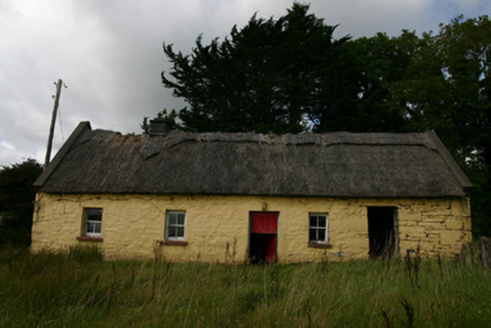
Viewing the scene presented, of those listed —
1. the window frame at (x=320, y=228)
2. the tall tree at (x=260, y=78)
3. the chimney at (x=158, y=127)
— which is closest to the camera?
the window frame at (x=320, y=228)

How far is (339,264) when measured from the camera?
791cm

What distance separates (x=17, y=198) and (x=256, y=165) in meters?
10.0

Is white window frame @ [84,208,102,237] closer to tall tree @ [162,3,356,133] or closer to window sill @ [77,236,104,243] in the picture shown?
window sill @ [77,236,104,243]

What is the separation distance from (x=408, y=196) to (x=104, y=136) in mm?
10284

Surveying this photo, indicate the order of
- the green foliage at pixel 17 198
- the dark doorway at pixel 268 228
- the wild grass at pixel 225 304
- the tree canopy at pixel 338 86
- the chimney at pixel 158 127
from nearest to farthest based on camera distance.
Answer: the wild grass at pixel 225 304 → the dark doorway at pixel 268 228 → the chimney at pixel 158 127 → the green foliage at pixel 17 198 → the tree canopy at pixel 338 86

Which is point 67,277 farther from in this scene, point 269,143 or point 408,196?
point 408,196

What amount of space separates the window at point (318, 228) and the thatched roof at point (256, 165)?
77cm

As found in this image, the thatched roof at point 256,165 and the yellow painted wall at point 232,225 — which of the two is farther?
the thatched roof at point 256,165

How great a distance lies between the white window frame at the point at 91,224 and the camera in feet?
30.1

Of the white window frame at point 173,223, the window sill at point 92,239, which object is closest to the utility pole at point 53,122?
the window sill at point 92,239

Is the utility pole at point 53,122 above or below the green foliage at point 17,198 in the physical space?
above

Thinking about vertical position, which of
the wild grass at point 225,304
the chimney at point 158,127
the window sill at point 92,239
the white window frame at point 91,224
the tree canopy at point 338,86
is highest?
the tree canopy at point 338,86

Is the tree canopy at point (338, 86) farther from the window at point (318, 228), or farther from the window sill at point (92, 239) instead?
the window sill at point (92, 239)

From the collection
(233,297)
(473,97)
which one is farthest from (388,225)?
(473,97)
